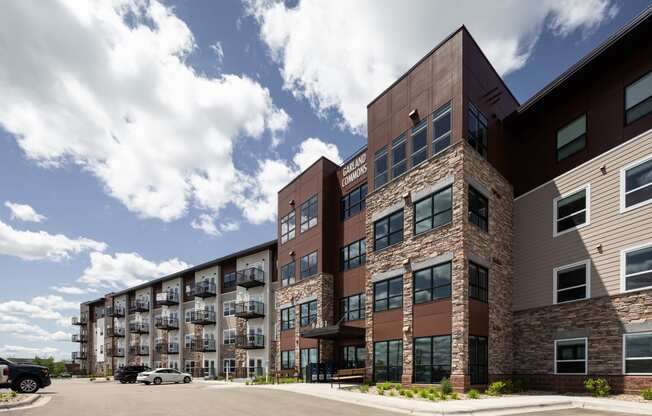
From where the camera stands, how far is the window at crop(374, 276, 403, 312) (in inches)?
872

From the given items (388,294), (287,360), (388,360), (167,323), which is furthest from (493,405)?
(167,323)

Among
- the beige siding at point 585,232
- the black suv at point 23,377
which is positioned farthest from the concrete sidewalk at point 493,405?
the black suv at point 23,377

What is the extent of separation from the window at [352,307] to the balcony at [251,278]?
11.8 metres

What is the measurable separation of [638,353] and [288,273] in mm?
22304

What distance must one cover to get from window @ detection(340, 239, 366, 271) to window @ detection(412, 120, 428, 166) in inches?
282

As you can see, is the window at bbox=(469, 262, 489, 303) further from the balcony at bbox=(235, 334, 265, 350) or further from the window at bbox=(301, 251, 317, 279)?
the balcony at bbox=(235, 334, 265, 350)

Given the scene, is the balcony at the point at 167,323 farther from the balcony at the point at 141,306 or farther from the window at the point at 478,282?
the window at the point at 478,282

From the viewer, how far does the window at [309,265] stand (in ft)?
100

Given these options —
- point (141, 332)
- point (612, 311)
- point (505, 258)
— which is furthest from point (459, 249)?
point (141, 332)

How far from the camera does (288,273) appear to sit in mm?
33750

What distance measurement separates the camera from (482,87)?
72.5 feet

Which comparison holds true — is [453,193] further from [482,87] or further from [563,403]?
[563,403]

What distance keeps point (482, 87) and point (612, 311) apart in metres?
11.5

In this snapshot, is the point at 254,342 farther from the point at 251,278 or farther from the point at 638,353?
the point at 638,353
